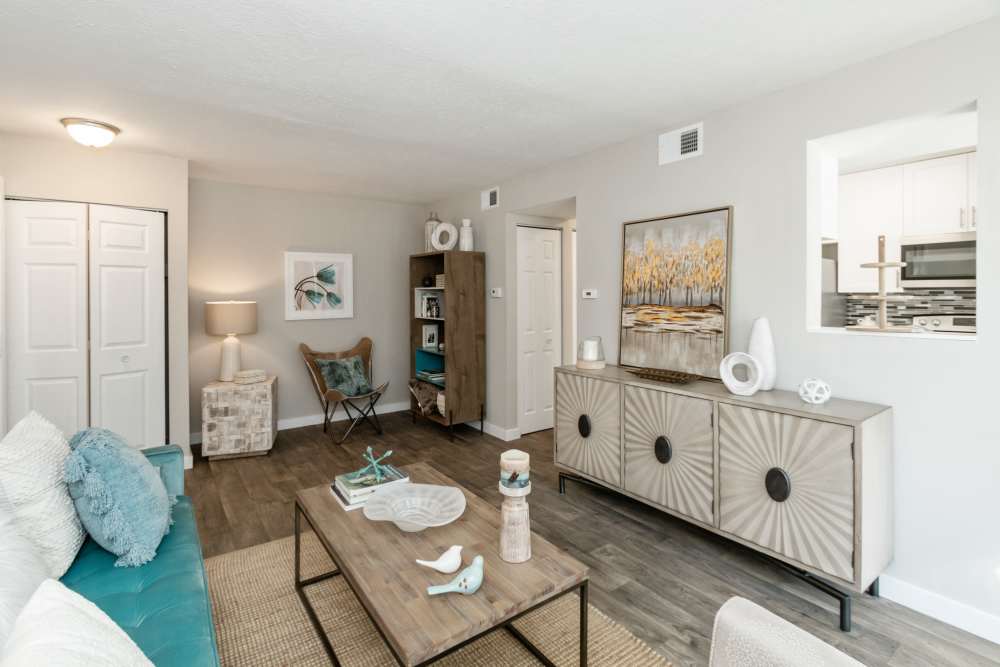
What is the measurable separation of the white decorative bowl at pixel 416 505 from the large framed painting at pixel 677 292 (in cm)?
175

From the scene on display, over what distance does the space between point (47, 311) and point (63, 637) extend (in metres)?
3.68

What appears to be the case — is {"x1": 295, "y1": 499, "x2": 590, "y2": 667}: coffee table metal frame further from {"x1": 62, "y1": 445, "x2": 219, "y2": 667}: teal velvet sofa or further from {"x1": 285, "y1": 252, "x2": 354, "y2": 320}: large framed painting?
{"x1": 285, "y1": 252, "x2": 354, "y2": 320}: large framed painting

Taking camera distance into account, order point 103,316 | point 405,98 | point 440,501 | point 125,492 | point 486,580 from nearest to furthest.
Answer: point 486,580
point 125,492
point 440,501
point 405,98
point 103,316

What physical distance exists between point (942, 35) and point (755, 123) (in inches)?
32.0

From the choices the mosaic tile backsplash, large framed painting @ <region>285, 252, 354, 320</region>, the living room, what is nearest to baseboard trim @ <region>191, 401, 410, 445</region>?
the living room

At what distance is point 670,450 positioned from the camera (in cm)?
280

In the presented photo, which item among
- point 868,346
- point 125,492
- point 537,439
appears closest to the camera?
point 125,492

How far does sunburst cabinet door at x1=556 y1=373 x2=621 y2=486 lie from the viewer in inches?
124

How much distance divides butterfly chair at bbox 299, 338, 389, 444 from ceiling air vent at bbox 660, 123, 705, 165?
3109mm

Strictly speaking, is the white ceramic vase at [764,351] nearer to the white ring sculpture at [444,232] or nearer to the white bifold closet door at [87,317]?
the white ring sculpture at [444,232]

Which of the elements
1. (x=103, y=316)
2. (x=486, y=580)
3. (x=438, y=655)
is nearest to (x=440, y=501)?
A: (x=486, y=580)

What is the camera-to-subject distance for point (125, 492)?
1824mm

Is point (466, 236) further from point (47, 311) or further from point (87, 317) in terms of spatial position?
point (47, 311)

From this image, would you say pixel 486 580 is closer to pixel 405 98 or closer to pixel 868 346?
pixel 868 346
